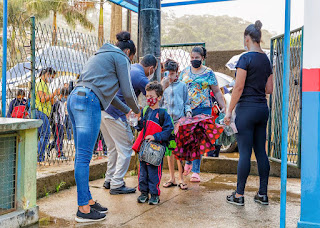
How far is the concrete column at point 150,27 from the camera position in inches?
203

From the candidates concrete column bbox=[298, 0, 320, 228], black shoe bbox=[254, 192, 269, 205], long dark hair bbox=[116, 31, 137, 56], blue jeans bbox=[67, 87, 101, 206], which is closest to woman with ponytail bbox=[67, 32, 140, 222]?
blue jeans bbox=[67, 87, 101, 206]

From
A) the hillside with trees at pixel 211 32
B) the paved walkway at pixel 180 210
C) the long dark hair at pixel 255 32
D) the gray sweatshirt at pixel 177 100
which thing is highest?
the hillside with trees at pixel 211 32

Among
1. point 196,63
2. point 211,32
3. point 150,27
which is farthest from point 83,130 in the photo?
point 211,32

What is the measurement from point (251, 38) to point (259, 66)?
12.9 inches

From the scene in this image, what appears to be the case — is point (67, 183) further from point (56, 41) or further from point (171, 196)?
point (56, 41)

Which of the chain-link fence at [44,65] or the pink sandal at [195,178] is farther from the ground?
Answer: the chain-link fence at [44,65]

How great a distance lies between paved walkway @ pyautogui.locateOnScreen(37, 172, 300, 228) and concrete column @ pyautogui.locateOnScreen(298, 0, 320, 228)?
43 cm

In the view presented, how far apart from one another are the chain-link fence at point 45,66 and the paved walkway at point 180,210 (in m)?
1.17

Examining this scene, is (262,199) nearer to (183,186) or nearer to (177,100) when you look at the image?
(183,186)

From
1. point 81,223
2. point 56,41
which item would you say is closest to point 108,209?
point 81,223

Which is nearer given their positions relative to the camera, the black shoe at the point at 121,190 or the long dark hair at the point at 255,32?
the long dark hair at the point at 255,32

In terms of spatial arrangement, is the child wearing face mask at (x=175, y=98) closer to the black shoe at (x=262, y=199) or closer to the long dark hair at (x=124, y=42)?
the long dark hair at (x=124, y=42)

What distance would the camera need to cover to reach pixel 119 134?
479 centimetres

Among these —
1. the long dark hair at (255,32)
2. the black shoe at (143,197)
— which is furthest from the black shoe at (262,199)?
the long dark hair at (255,32)
